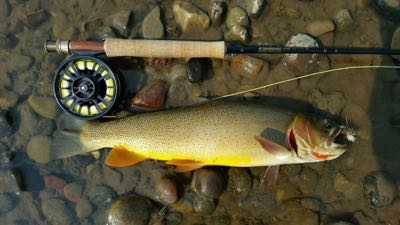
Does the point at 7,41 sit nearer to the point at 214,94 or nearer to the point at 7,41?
the point at 7,41

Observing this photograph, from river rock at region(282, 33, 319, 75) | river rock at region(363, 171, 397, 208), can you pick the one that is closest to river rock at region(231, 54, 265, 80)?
river rock at region(282, 33, 319, 75)

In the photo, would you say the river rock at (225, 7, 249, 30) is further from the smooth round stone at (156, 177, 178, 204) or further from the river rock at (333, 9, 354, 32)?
the smooth round stone at (156, 177, 178, 204)

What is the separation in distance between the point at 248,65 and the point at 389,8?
1208 millimetres

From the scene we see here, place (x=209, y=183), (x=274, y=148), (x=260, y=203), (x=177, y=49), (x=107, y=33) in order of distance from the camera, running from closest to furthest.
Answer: (x=274, y=148), (x=177, y=49), (x=209, y=183), (x=260, y=203), (x=107, y=33)

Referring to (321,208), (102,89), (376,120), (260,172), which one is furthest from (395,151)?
(102,89)

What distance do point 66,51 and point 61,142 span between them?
0.71m

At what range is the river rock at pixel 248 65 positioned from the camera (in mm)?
2918

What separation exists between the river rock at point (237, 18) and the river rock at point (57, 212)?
1985 mm

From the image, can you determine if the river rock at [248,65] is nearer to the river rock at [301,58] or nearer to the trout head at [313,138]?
the river rock at [301,58]

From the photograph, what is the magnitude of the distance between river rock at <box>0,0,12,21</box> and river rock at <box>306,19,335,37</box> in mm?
2548

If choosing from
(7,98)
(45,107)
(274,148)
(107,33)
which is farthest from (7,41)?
(274,148)

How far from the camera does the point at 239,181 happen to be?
2852 millimetres

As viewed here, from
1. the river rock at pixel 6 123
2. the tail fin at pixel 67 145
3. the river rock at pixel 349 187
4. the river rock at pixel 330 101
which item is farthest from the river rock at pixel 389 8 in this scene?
the river rock at pixel 6 123

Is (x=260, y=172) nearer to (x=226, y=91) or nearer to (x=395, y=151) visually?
(x=226, y=91)
